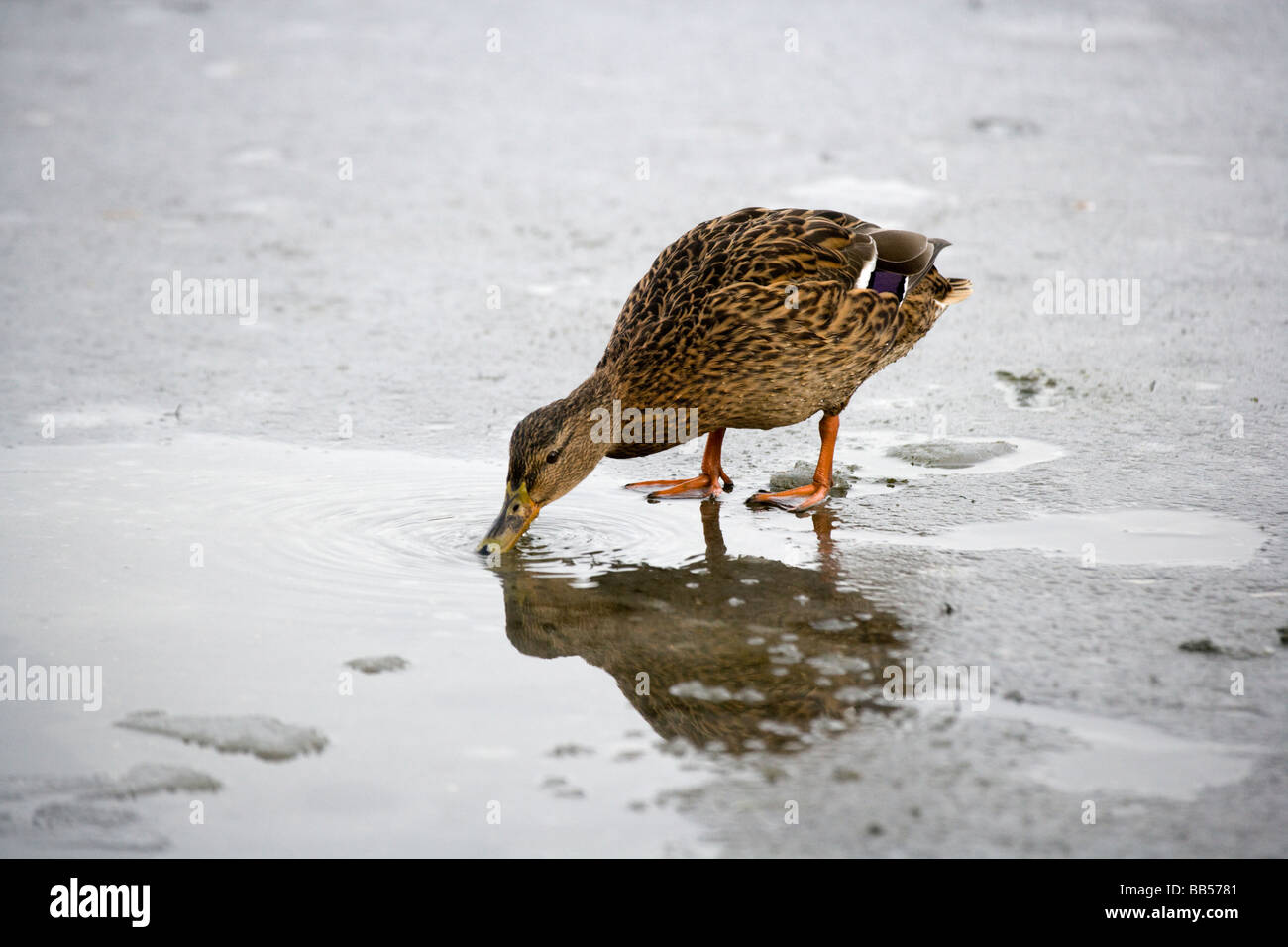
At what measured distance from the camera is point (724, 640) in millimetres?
3676

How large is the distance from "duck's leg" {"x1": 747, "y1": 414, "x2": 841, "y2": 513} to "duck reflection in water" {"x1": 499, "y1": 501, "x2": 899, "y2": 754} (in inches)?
13.9

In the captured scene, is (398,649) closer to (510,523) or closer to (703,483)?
(510,523)

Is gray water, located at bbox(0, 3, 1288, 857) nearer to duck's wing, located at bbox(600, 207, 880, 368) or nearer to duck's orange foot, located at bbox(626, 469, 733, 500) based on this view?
duck's orange foot, located at bbox(626, 469, 733, 500)

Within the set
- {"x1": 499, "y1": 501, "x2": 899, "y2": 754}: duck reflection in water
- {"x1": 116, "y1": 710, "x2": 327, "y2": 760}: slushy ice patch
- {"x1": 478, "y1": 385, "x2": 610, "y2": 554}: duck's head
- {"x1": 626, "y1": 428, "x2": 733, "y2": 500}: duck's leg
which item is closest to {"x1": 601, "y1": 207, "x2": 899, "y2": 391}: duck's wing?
{"x1": 478, "y1": 385, "x2": 610, "y2": 554}: duck's head

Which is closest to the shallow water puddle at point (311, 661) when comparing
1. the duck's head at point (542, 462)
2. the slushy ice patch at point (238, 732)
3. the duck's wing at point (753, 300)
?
the slushy ice patch at point (238, 732)

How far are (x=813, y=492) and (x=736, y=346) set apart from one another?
1.87ft

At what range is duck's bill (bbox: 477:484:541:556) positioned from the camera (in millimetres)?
4262

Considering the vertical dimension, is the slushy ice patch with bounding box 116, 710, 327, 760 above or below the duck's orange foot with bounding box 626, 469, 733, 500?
below

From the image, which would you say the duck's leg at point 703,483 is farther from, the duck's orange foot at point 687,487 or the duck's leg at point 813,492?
the duck's leg at point 813,492

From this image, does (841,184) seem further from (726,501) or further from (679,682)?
(679,682)

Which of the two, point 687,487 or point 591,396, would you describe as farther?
point 687,487

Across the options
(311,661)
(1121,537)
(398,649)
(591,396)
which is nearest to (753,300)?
(591,396)

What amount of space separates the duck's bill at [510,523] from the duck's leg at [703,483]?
0.69 m

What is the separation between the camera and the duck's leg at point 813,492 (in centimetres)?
475
